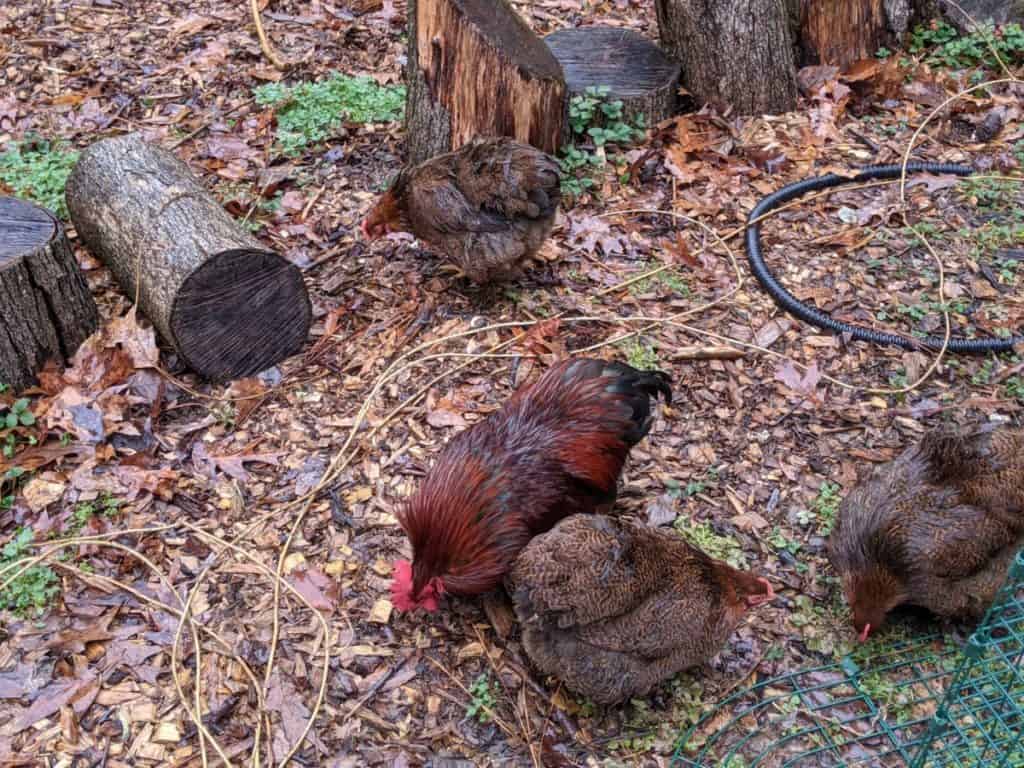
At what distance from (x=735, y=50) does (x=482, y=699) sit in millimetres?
5046

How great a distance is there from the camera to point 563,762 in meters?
3.39

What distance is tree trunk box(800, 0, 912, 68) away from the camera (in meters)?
6.70

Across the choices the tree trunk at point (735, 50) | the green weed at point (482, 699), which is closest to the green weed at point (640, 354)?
the green weed at point (482, 699)

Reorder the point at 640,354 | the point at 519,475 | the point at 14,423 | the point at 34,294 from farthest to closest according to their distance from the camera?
1. the point at 640,354
2. the point at 34,294
3. the point at 14,423
4. the point at 519,475

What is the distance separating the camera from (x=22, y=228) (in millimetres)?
4695

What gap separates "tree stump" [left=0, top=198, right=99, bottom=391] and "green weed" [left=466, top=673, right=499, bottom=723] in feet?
10.1

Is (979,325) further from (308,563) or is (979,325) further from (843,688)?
(308,563)

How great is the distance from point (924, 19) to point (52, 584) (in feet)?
24.6

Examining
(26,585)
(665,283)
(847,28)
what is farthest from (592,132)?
(26,585)

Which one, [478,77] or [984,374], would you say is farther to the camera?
[478,77]

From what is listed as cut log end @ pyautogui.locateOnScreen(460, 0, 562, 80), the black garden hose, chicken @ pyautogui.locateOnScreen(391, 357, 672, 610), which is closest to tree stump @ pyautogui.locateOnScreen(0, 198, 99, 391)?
chicken @ pyautogui.locateOnScreen(391, 357, 672, 610)

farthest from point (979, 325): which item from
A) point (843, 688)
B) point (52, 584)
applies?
point (52, 584)

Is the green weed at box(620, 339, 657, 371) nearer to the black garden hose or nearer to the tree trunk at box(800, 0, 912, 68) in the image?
the black garden hose

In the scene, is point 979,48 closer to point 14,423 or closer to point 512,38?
point 512,38
